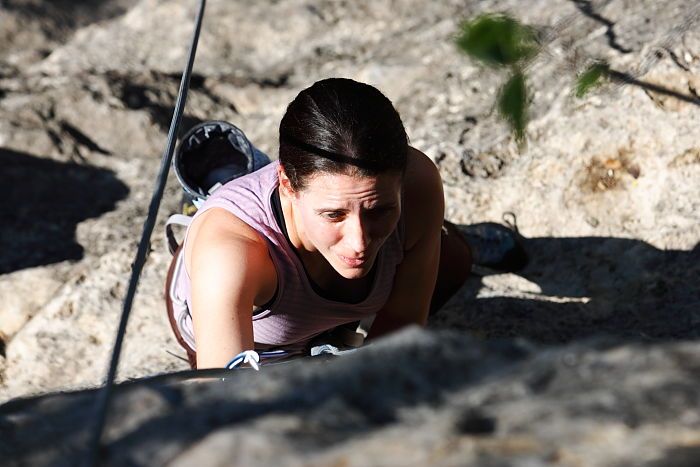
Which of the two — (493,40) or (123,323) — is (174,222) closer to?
(123,323)

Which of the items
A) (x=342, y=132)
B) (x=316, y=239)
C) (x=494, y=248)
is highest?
(x=342, y=132)

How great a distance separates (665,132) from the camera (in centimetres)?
315

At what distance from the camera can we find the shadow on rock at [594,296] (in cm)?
283

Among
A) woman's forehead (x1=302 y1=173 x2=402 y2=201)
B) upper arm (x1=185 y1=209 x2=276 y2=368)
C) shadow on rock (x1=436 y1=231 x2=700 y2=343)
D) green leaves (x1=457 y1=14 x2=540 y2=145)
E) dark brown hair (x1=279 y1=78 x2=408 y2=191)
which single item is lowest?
shadow on rock (x1=436 y1=231 x2=700 y2=343)

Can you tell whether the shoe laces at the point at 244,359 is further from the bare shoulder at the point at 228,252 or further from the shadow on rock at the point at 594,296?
the shadow on rock at the point at 594,296

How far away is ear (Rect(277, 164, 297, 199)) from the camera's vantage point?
85.6 inches

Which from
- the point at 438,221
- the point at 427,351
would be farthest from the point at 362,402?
the point at 438,221

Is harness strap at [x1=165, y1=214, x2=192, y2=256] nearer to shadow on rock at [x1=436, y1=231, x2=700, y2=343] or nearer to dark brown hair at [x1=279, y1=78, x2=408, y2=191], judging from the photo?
dark brown hair at [x1=279, y1=78, x2=408, y2=191]

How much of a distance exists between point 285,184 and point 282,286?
281 mm

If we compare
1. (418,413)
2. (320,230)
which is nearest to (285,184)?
(320,230)

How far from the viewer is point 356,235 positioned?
2.13 metres

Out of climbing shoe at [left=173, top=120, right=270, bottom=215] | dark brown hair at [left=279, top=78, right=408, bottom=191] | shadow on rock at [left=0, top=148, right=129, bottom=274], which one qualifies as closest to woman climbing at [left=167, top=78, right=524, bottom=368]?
dark brown hair at [left=279, top=78, right=408, bottom=191]

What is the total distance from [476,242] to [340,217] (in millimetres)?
1173

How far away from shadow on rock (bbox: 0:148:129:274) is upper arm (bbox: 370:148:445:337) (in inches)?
55.2
